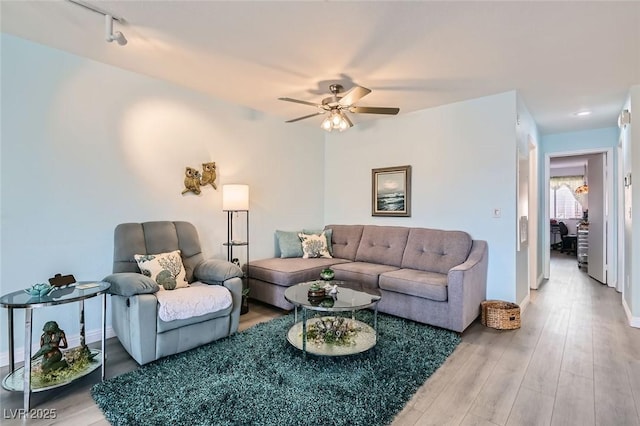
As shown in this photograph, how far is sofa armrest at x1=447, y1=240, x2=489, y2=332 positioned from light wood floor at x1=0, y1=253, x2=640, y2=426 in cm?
16

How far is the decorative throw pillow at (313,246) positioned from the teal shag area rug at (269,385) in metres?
1.63

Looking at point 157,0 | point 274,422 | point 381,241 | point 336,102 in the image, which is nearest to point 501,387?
point 274,422

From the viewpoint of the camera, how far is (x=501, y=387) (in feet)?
6.93

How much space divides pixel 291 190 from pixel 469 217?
246 centimetres

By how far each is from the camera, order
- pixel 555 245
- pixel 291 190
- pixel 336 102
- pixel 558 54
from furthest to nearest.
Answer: pixel 555 245 < pixel 291 190 < pixel 336 102 < pixel 558 54

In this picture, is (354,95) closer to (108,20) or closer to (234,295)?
(108,20)

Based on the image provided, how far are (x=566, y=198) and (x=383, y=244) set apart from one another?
8549 mm

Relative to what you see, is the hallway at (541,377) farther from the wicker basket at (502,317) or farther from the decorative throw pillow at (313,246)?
the decorative throw pillow at (313,246)

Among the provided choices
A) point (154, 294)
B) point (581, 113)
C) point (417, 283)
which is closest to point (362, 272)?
point (417, 283)

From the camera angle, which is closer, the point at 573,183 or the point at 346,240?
the point at 346,240

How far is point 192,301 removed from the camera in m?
2.47

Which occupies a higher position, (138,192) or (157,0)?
(157,0)

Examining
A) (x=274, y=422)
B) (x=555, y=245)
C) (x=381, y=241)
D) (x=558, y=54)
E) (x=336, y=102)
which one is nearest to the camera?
(x=274, y=422)

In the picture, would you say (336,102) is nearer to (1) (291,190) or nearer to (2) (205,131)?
(2) (205,131)
